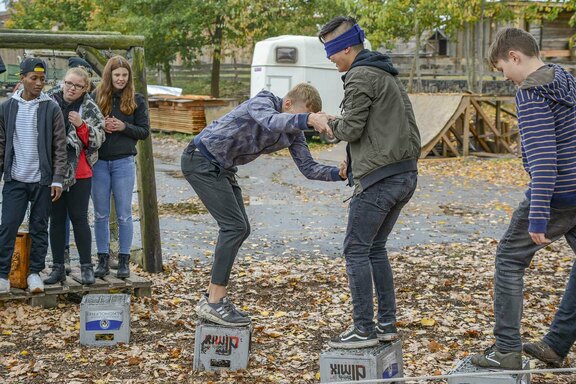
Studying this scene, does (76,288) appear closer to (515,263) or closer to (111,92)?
(111,92)

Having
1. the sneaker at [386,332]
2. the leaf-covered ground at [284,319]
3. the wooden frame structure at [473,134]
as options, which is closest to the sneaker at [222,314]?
the leaf-covered ground at [284,319]

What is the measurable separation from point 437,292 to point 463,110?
13001mm

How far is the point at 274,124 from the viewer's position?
5371 millimetres

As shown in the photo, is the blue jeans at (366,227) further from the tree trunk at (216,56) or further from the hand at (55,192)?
the tree trunk at (216,56)

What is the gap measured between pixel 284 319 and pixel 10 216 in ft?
7.82

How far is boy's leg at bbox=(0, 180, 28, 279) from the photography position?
7.02 meters

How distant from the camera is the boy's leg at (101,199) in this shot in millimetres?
7559

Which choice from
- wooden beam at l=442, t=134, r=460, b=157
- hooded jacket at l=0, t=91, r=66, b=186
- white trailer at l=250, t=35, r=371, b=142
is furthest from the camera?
white trailer at l=250, t=35, r=371, b=142

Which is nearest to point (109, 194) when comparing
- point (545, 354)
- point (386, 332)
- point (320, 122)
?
point (320, 122)

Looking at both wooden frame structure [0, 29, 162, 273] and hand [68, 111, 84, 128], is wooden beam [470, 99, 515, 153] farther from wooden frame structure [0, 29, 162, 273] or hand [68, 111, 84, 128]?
hand [68, 111, 84, 128]

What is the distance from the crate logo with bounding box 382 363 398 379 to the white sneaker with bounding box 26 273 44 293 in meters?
3.29

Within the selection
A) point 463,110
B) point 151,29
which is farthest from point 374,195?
point 151,29

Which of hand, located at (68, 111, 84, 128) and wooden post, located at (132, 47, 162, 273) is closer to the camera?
hand, located at (68, 111, 84, 128)

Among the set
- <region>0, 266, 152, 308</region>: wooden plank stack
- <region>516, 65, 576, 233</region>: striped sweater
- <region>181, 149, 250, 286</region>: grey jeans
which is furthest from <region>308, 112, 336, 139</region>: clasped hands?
<region>0, 266, 152, 308</region>: wooden plank stack
